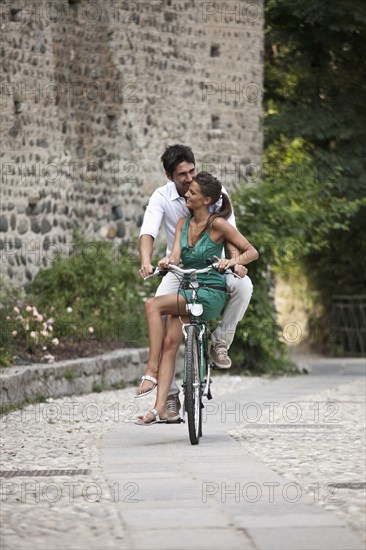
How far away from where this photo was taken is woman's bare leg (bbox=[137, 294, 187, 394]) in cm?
730

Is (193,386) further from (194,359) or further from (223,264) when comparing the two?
(223,264)

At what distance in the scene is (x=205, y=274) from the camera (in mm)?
7273

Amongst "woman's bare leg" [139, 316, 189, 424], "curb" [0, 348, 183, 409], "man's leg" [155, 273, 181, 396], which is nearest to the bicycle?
"woman's bare leg" [139, 316, 189, 424]

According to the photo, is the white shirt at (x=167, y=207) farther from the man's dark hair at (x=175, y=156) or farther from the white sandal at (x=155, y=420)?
the white sandal at (x=155, y=420)

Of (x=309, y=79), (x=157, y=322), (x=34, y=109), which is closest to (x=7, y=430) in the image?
(x=157, y=322)

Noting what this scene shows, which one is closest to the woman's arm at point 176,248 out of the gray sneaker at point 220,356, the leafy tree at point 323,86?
the gray sneaker at point 220,356

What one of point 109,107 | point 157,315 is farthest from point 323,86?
point 157,315

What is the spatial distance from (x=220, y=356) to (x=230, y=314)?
245 mm

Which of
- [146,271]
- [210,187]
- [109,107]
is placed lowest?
[146,271]

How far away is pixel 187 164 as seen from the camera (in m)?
7.55

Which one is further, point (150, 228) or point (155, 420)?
point (150, 228)

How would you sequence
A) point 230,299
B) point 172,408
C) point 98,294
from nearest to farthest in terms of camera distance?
point 172,408 → point 230,299 → point 98,294

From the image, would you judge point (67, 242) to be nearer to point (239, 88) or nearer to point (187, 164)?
point (239, 88)

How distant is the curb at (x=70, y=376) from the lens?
9.55 m
